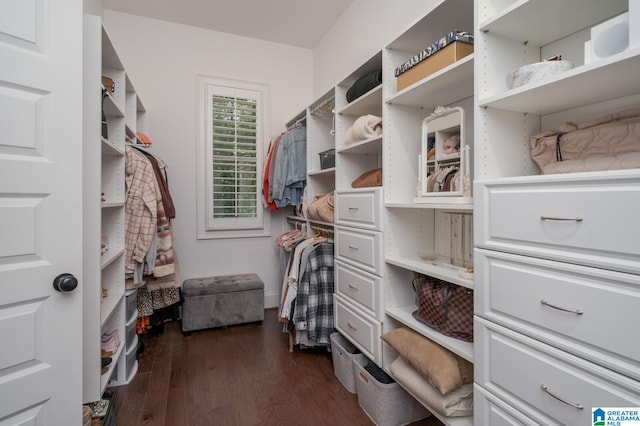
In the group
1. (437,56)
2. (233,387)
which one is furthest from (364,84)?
(233,387)

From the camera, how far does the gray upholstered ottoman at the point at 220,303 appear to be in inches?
109

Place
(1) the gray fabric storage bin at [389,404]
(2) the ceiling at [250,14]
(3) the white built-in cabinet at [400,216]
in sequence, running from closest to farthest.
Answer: (3) the white built-in cabinet at [400,216] → (1) the gray fabric storage bin at [389,404] → (2) the ceiling at [250,14]

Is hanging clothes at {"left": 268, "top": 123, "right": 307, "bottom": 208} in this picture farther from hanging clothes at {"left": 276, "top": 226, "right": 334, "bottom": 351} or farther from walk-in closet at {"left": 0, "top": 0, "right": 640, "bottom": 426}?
hanging clothes at {"left": 276, "top": 226, "right": 334, "bottom": 351}

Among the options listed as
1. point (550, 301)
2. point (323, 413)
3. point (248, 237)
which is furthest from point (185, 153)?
point (550, 301)

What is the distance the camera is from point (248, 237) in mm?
3432

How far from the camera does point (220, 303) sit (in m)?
2.86

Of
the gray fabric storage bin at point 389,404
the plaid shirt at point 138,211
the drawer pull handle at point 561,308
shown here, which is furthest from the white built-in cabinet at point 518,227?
the plaid shirt at point 138,211

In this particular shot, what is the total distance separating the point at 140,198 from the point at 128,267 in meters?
0.48

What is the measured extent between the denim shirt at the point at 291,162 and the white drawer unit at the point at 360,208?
0.85 meters

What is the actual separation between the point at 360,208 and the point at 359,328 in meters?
0.73

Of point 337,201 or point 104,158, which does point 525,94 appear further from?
point 104,158

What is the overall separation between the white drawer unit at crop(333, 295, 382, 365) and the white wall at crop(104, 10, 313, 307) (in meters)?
1.56

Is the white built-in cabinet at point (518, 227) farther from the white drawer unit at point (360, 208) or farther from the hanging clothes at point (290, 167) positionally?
the hanging clothes at point (290, 167)

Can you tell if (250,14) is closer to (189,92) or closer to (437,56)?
(189,92)
